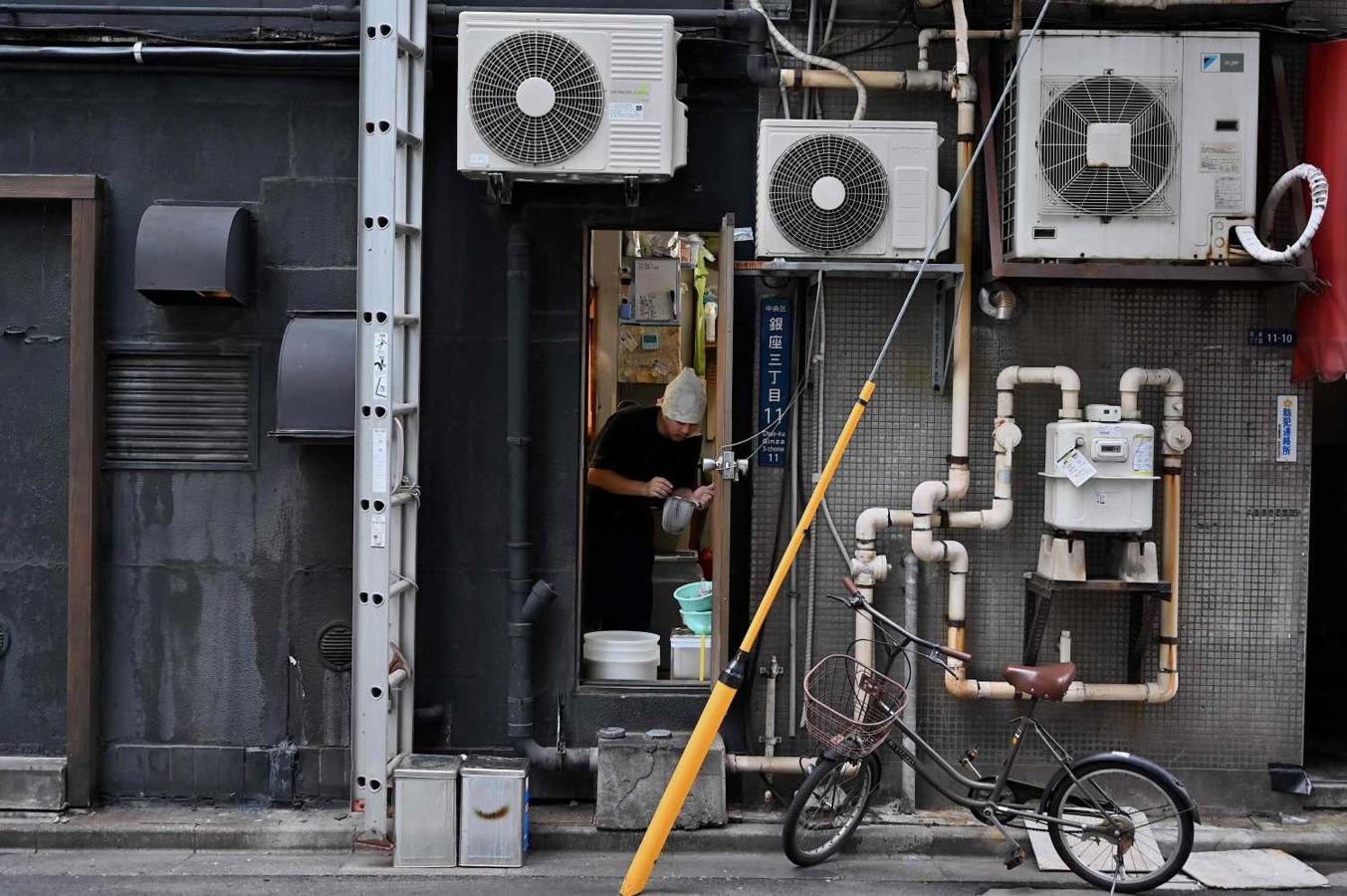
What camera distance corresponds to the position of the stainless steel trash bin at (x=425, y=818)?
684cm

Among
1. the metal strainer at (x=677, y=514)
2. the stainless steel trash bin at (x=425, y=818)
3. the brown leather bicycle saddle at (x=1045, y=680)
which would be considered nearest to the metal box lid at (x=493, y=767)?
the stainless steel trash bin at (x=425, y=818)

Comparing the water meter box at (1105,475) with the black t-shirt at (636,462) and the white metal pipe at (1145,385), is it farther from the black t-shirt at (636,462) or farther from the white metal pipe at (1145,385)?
the black t-shirt at (636,462)

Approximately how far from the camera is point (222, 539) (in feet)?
25.1

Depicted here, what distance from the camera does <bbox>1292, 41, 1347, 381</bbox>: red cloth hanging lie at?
722cm

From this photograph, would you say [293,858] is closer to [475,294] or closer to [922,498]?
[475,294]

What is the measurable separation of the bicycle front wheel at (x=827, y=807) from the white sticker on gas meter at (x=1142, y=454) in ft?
7.48

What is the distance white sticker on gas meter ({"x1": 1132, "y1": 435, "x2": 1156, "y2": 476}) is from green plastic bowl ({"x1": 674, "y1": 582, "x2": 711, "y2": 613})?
8.94 ft

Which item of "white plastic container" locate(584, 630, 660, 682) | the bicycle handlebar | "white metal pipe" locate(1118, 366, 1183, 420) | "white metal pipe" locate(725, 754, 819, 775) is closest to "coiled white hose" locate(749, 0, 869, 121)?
"white metal pipe" locate(1118, 366, 1183, 420)

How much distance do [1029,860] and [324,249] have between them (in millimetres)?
5598

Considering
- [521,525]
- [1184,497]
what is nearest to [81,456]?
[521,525]

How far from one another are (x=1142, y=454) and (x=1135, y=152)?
5.72ft

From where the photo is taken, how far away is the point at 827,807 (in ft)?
22.5

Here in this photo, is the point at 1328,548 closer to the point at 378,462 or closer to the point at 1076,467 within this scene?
the point at 1076,467

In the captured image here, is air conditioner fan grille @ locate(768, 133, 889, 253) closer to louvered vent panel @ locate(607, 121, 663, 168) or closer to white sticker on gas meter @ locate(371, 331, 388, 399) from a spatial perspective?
louvered vent panel @ locate(607, 121, 663, 168)
